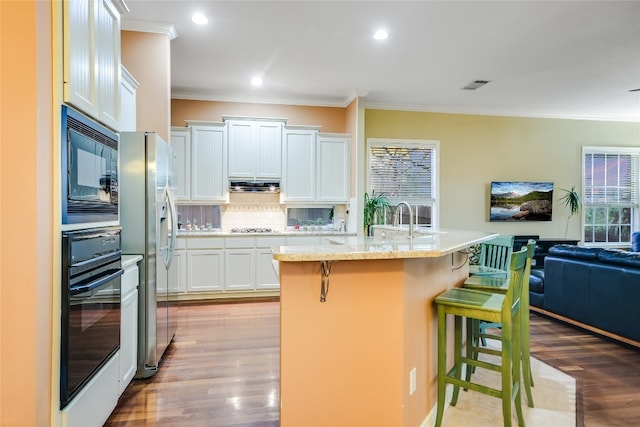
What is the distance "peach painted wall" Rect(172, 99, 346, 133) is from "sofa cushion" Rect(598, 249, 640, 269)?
12.4 ft

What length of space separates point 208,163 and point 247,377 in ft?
11.0

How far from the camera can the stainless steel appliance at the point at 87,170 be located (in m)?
1.68

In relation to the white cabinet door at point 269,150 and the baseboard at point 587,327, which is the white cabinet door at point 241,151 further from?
the baseboard at point 587,327

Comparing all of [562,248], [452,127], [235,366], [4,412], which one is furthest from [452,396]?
[452,127]

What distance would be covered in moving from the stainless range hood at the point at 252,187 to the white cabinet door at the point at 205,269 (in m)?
0.95

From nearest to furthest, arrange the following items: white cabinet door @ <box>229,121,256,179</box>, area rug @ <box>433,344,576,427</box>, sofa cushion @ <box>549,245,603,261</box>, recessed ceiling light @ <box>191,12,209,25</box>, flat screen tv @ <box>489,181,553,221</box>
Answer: area rug @ <box>433,344,576,427</box> < recessed ceiling light @ <box>191,12,209,25</box> < sofa cushion @ <box>549,245,603,261</box> < white cabinet door @ <box>229,121,256,179</box> < flat screen tv @ <box>489,181,553,221</box>

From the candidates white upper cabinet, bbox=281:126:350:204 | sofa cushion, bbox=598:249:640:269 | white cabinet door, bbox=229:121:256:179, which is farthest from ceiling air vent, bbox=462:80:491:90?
white cabinet door, bbox=229:121:256:179

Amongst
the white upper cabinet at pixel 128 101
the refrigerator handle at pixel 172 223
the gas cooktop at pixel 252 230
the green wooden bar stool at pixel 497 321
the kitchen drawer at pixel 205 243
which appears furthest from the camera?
the gas cooktop at pixel 252 230

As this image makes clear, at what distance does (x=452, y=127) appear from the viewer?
646 cm

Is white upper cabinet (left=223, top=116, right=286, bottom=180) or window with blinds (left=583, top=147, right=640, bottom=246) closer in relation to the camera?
white upper cabinet (left=223, top=116, right=286, bottom=180)

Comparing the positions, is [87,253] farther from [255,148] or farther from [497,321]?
[255,148]

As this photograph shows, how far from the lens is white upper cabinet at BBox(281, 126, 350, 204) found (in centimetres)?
561

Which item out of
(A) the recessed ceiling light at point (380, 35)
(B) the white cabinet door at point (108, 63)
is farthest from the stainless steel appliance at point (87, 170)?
(A) the recessed ceiling light at point (380, 35)

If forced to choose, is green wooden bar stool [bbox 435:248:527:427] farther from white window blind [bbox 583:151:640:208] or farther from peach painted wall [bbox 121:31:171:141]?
white window blind [bbox 583:151:640:208]
